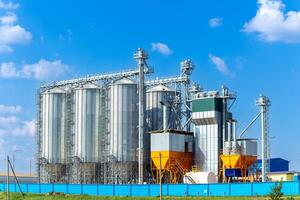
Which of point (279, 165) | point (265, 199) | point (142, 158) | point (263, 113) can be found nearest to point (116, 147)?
point (142, 158)

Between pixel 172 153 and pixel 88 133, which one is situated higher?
pixel 88 133

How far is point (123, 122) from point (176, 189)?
1555 centimetres

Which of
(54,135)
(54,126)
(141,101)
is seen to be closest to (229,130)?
(141,101)

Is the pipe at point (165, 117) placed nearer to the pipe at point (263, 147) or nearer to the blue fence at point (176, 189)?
the blue fence at point (176, 189)

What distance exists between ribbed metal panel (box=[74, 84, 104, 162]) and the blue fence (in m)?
7.15

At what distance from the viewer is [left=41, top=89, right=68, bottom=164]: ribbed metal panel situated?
83250mm

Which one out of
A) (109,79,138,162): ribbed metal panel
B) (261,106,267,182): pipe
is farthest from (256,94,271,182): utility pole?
(109,79,138,162): ribbed metal panel

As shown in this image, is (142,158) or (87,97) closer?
(142,158)

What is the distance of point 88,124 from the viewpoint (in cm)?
7906

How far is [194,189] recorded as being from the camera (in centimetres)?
6162

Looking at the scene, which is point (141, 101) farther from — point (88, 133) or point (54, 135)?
point (54, 135)

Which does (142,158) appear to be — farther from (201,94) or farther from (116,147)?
(201,94)

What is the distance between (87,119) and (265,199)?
32.6m

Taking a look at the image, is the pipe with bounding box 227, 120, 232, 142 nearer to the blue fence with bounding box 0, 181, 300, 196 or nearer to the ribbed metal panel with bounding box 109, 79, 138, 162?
the blue fence with bounding box 0, 181, 300, 196
